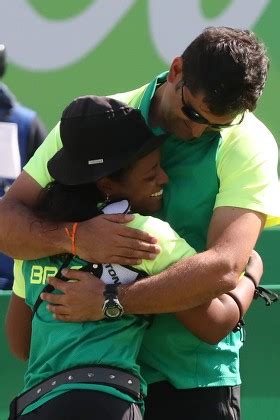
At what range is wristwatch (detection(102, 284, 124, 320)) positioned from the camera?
2500 mm

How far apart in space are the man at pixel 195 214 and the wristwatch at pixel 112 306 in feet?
0.06

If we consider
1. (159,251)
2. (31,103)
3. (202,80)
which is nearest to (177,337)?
(159,251)

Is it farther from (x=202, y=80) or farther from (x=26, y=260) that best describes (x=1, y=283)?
(x=202, y=80)

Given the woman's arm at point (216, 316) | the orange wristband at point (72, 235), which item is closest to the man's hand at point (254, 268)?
the woman's arm at point (216, 316)

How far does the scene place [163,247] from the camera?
2.55 meters

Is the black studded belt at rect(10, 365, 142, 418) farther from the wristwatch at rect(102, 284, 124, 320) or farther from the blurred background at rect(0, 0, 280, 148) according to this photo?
the blurred background at rect(0, 0, 280, 148)

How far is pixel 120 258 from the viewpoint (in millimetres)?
2553

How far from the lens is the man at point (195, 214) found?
2535 millimetres

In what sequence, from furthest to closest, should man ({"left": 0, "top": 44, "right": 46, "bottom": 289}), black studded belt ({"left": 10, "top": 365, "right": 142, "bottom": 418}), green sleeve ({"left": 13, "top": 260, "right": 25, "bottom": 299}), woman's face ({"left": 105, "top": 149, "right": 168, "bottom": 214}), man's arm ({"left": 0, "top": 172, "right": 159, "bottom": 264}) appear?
man ({"left": 0, "top": 44, "right": 46, "bottom": 289}) < green sleeve ({"left": 13, "top": 260, "right": 25, "bottom": 299}) < woman's face ({"left": 105, "top": 149, "right": 168, "bottom": 214}) < man's arm ({"left": 0, "top": 172, "right": 159, "bottom": 264}) < black studded belt ({"left": 10, "top": 365, "right": 142, "bottom": 418})

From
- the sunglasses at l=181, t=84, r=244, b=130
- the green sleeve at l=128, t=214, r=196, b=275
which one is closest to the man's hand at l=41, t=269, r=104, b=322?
the green sleeve at l=128, t=214, r=196, b=275

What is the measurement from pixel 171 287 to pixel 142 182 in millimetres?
303

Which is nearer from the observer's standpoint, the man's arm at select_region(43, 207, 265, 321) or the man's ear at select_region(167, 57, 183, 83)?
the man's arm at select_region(43, 207, 265, 321)

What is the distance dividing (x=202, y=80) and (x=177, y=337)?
680 mm

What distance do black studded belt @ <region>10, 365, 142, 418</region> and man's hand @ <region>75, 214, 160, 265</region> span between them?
27 centimetres
